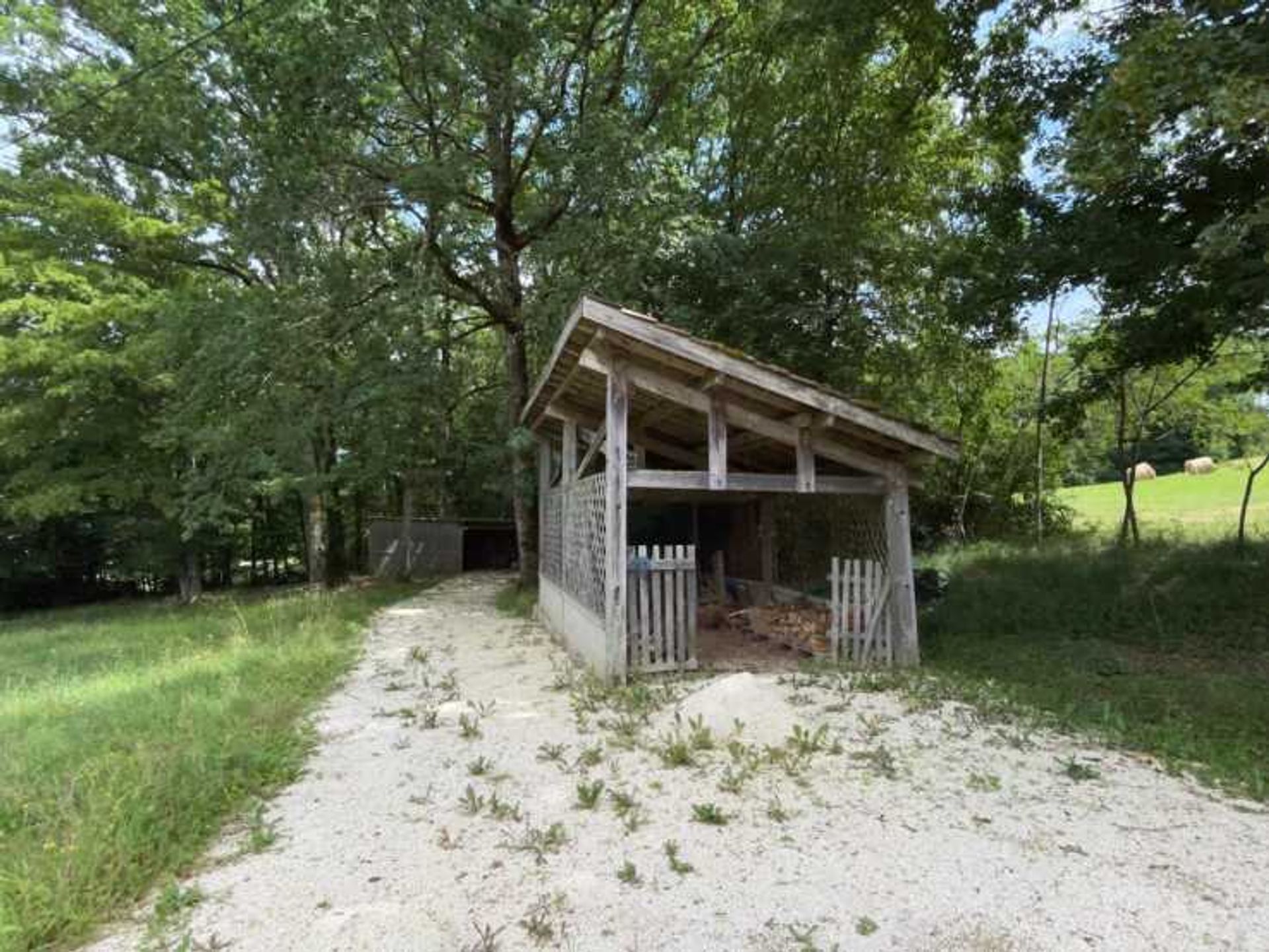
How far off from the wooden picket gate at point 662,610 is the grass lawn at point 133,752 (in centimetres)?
279

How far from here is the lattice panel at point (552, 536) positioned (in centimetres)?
A: 902

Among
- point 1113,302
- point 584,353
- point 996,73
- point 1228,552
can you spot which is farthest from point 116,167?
point 1228,552

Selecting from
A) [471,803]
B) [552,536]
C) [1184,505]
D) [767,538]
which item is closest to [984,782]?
[471,803]

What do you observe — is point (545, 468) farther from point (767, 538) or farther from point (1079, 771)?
point (1079, 771)

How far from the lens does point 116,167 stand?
1429 centimetres

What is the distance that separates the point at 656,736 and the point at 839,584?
280 centimetres

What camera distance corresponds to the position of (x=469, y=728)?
491cm

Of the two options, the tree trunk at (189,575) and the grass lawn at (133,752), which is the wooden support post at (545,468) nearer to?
the grass lawn at (133,752)

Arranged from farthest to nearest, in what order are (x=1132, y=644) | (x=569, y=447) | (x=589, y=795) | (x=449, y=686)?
(x=569, y=447) → (x=1132, y=644) → (x=449, y=686) → (x=589, y=795)

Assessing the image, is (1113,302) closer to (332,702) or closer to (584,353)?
(584,353)

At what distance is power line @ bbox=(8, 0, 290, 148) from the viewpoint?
28.8ft

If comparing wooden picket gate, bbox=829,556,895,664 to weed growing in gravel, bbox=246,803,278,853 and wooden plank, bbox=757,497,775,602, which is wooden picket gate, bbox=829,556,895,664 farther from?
weed growing in gravel, bbox=246,803,278,853

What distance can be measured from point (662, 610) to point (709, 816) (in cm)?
306

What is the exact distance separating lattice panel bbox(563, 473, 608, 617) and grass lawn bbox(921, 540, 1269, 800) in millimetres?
3276
